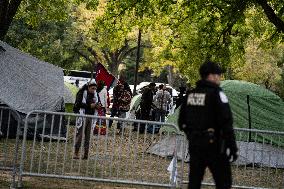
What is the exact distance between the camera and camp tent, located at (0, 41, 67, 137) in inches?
612

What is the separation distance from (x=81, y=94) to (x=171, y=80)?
46.1 metres

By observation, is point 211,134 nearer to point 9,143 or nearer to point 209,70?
point 209,70

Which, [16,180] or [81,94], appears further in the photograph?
[81,94]

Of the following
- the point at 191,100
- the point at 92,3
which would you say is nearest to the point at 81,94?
the point at 191,100

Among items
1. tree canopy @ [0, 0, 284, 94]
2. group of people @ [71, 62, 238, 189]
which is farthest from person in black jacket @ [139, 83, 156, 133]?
group of people @ [71, 62, 238, 189]

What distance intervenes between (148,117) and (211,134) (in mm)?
15333

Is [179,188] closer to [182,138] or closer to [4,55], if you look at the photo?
[182,138]

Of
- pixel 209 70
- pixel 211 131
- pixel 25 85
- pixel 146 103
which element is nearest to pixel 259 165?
pixel 211 131

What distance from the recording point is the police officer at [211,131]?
671 centimetres

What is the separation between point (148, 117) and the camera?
72.4ft

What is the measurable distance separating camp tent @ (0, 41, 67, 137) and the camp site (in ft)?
0.12

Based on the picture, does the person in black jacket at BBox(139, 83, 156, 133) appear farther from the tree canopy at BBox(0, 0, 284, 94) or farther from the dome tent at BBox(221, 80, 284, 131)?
the dome tent at BBox(221, 80, 284, 131)

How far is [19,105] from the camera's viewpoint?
50.7 feet

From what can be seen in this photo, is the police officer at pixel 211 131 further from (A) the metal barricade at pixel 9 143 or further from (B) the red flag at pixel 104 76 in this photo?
(B) the red flag at pixel 104 76
